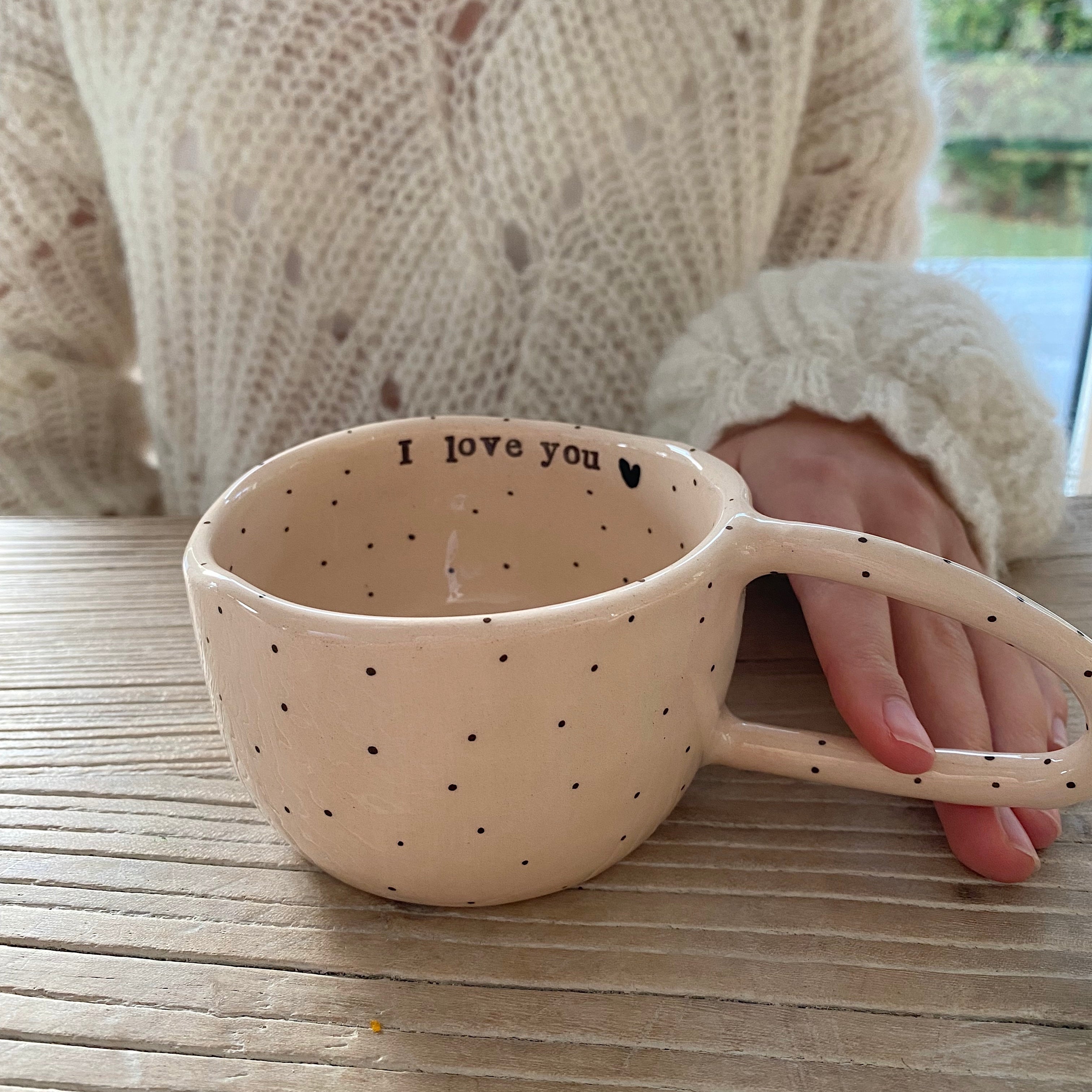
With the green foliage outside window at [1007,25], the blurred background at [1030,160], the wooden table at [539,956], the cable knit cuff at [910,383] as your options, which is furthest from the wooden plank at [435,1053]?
the green foliage outside window at [1007,25]

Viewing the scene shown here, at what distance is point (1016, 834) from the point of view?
28 cm

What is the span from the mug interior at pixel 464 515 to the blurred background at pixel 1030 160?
0.78 meters

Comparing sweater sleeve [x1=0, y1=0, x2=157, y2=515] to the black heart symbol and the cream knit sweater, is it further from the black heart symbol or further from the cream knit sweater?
the black heart symbol

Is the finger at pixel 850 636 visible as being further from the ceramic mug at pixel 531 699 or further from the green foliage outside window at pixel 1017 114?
the green foliage outside window at pixel 1017 114

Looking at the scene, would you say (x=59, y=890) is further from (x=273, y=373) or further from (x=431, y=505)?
(x=273, y=373)

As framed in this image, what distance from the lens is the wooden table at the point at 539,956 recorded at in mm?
224

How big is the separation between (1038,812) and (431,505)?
0.23 meters

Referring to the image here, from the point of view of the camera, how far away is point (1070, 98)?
1.15 meters

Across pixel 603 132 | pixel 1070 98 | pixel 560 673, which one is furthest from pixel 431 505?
pixel 1070 98

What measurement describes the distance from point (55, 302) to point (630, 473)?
0.45 metres

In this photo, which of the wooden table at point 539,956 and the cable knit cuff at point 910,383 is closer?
the wooden table at point 539,956

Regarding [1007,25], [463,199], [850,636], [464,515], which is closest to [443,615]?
[464,515]

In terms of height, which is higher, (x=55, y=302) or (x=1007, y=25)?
(x=1007, y=25)

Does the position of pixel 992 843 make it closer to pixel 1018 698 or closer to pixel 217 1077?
pixel 1018 698
